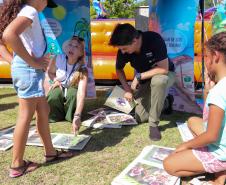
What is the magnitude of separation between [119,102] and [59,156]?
1411 millimetres

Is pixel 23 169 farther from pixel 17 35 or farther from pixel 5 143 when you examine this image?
pixel 17 35

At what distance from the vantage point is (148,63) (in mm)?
3332

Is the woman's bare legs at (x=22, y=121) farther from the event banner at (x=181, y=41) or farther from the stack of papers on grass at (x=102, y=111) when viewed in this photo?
the event banner at (x=181, y=41)

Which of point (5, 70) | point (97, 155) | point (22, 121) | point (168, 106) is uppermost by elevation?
point (22, 121)

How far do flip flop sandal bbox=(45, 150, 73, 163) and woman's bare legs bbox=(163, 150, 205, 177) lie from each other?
0.85 meters

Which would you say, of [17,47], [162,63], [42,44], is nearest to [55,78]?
[162,63]

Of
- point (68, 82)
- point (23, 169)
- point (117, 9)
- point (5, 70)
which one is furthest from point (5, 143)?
point (117, 9)

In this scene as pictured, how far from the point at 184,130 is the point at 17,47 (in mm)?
1893

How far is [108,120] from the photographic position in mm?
3600

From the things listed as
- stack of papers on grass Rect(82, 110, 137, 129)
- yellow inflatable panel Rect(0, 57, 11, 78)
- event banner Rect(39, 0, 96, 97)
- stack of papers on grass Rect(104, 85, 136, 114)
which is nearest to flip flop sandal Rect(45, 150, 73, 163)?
stack of papers on grass Rect(82, 110, 137, 129)

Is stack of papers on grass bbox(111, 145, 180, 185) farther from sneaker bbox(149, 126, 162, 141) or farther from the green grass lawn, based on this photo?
sneaker bbox(149, 126, 162, 141)

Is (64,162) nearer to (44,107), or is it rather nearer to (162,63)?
(44,107)

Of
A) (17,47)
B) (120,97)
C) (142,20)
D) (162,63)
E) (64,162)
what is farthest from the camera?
(142,20)

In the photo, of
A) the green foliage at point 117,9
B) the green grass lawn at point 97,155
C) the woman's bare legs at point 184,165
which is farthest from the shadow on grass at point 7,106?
the green foliage at point 117,9
